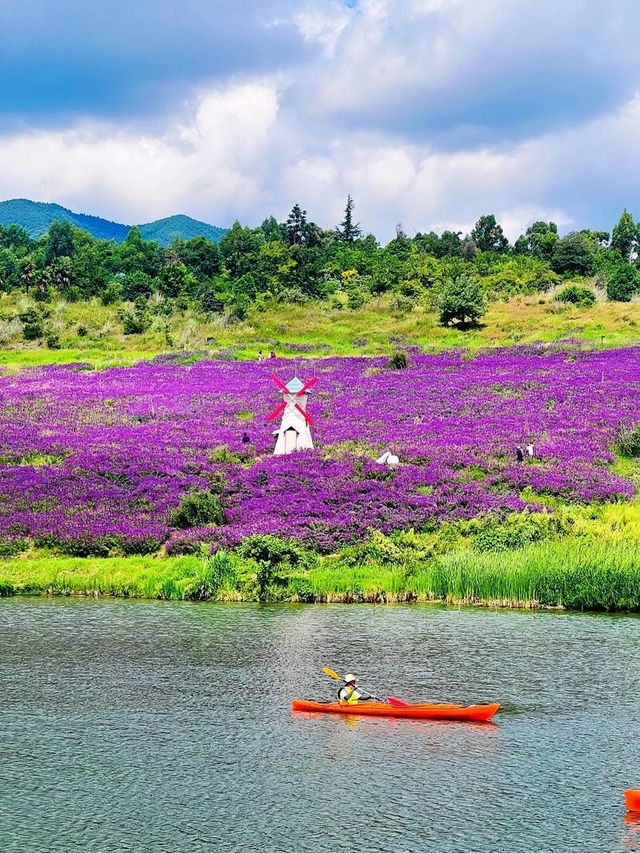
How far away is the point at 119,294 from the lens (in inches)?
4336

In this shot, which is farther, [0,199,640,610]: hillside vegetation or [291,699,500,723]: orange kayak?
[0,199,640,610]: hillside vegetation

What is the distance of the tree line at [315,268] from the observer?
339 ft

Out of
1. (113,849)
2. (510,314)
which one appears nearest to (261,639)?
(113,849)

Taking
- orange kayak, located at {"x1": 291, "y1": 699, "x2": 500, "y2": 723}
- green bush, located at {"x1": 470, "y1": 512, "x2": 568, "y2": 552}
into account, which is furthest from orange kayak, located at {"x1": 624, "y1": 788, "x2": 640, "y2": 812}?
green bush, located at {"x1": 470, "y1": 512, "x2": 568, "y2": 552}

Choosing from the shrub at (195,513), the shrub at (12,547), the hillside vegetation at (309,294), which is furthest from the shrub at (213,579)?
the hillside vegetation at (309,294)

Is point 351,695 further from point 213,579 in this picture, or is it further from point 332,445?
point 332,445

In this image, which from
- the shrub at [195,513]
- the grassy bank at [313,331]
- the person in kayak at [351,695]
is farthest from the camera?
the grassy bank at [313,331]

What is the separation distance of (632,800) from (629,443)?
104 ft

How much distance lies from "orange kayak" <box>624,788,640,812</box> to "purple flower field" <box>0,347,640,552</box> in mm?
18391

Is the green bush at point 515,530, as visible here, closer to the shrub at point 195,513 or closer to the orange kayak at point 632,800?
the shrub at point 195,513

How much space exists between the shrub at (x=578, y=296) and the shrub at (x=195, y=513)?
66866 mm

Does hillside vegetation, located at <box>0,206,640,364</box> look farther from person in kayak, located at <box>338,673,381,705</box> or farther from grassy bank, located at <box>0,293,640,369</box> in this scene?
person in kayak, located at <box>338,673,381,705</box>

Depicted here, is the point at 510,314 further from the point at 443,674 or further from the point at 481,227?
the point at 443,674

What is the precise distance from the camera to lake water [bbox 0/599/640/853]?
42.6 ft
